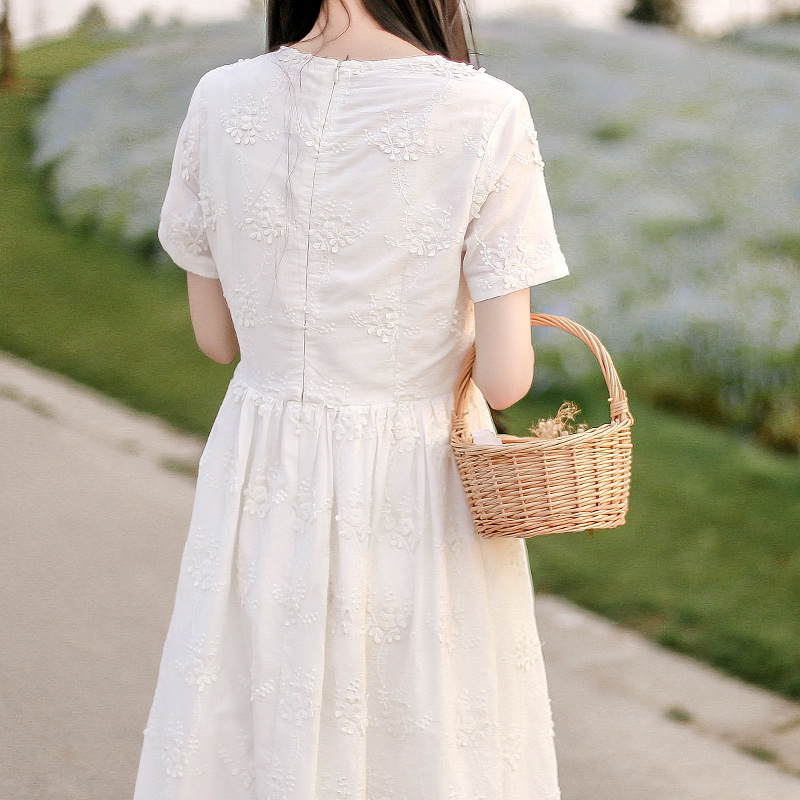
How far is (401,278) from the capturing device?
1520 millimetres

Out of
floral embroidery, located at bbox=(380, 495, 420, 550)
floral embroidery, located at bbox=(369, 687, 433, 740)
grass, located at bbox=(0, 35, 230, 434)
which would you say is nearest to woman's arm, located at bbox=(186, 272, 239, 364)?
floral embroidery, located at bbox=(380, 495, 420, 550)

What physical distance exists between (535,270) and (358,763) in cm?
79

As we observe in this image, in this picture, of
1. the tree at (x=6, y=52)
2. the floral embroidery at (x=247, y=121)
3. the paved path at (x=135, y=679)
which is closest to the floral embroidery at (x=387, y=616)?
the floral embroidery at (x=247, y=121)

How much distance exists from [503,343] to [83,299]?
4884 millimetres

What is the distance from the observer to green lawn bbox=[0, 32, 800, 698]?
332 cm

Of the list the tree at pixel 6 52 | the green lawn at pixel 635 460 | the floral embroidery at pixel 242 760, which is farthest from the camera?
the tree at pixel 6 52

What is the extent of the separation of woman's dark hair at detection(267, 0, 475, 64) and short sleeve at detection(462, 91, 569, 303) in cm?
16

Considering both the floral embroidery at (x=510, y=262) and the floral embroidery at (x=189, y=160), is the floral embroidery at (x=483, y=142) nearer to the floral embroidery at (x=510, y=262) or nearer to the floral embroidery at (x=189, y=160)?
the floral embroidery at (x=510, y=262)

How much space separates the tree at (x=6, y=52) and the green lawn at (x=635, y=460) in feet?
0.32

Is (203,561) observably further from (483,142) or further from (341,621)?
(483,142)

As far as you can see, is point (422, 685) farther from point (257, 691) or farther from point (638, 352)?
point (638, 352)

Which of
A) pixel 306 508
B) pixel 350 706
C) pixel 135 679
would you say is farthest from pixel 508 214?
pixel 135 679

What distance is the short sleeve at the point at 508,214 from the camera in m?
1.46

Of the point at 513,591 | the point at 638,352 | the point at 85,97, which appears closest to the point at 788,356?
the point at 638,352
